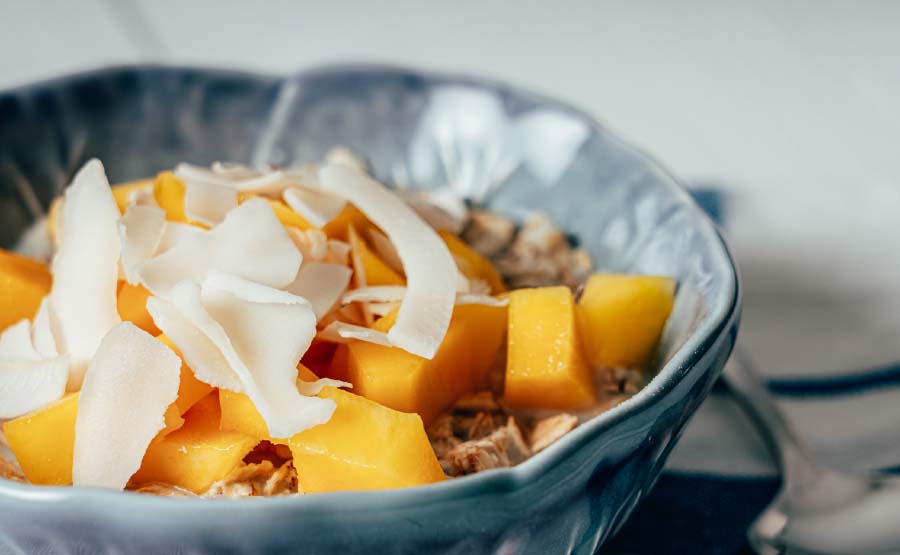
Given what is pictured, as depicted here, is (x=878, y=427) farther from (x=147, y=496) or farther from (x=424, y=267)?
(x=147, y=496)

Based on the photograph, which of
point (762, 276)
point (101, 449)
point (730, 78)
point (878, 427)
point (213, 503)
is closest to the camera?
point (213, 503)

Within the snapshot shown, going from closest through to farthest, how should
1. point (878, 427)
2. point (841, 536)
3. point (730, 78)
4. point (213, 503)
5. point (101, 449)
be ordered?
point (213, 503)
point (101, 449)
point (841, 536)
point (878, 427)
point (730, 78)

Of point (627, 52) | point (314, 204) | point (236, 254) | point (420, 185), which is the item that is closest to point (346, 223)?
point (314, 204)

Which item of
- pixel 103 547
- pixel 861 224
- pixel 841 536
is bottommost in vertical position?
pixel 841 536

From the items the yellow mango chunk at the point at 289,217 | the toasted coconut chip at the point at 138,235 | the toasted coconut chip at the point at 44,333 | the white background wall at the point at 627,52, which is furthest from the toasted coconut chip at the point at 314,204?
the white background wall at the point at 627,52

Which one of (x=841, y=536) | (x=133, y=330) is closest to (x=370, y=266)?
(x=133, y=330)

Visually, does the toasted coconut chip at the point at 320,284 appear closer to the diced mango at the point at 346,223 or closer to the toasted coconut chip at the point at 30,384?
the diced mango at the point at 346,223

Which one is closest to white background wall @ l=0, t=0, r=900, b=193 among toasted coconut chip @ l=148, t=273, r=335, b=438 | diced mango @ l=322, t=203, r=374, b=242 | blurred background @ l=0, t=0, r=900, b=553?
blurred background @ l=0, t=0, r=900, b=553
